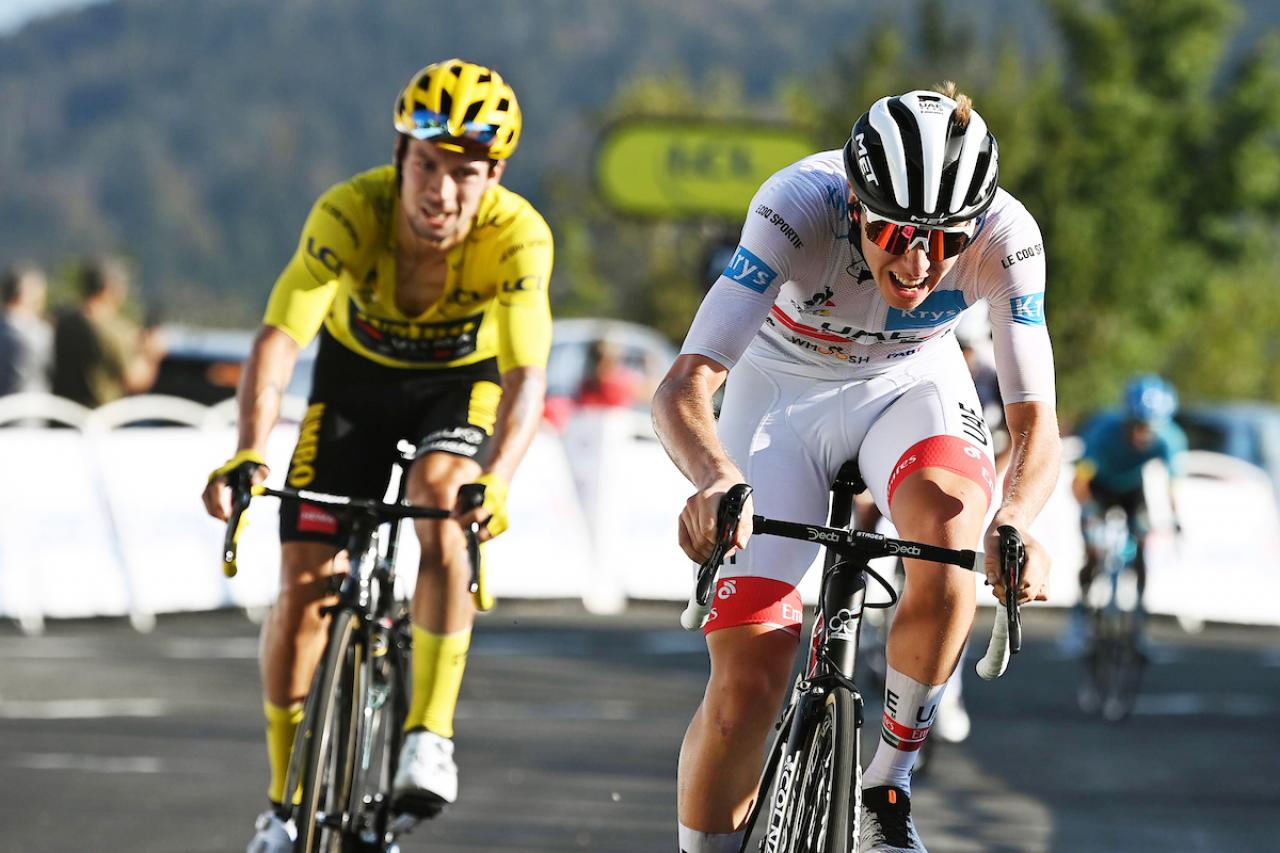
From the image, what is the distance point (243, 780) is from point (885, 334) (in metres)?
4.57

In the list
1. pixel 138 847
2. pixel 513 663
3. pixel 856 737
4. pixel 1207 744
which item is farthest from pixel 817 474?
pixel 513 663

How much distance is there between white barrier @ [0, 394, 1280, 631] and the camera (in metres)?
13.6

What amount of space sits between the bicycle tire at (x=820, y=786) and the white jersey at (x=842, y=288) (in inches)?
32.5

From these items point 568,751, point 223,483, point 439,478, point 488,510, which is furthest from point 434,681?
point 568,751

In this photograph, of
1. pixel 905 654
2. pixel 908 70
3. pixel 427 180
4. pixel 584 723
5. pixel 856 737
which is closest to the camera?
pixel 856 737

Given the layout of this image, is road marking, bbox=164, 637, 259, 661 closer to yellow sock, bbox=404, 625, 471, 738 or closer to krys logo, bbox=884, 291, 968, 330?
yellow sock, bbox=404, 625, 471, 738

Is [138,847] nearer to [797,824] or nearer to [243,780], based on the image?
[243,780]

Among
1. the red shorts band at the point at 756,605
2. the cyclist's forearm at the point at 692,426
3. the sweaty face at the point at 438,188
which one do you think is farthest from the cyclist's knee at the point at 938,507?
the sweaty face at the point at 438,188

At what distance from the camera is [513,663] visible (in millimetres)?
13008

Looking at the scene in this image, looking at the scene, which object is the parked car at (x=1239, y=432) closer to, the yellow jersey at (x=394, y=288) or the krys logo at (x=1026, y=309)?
the yellow jersey at (x=394, y=288)

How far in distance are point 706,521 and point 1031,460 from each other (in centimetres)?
88

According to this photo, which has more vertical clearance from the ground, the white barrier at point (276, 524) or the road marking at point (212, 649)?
the white barrier at point (276, 524)

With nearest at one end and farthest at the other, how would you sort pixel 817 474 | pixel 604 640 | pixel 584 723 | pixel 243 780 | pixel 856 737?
pixel 856 737 → pixel 817 474 → pixel 243 780 → pixel 584 723 → pixel 604 640

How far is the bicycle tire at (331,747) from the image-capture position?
17.3 feet
